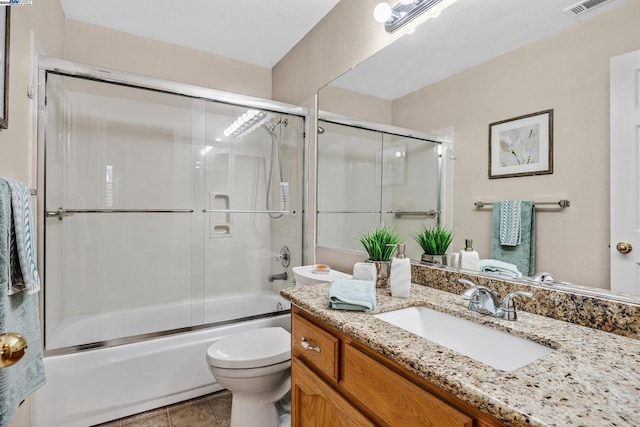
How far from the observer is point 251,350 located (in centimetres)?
166

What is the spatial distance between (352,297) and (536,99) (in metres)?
0.86

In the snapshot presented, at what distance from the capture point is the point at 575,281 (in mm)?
916

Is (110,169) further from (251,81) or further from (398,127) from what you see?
(398,127)

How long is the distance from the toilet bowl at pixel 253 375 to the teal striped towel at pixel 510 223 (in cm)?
116

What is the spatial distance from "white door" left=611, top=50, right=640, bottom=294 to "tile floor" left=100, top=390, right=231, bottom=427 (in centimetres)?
195

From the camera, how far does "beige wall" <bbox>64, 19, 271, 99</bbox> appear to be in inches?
86.0

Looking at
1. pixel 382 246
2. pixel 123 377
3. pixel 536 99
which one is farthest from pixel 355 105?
pixel 123 377

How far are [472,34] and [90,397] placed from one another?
2541 mm

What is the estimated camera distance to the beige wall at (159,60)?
2184 millimetres

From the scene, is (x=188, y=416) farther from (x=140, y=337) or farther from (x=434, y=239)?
(x=434, y=239)

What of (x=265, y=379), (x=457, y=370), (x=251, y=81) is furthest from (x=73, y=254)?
(x=457, y=370)

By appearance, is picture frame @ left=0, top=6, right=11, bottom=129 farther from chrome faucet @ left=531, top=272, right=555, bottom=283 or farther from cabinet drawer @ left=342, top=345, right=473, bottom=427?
chrome faucet @ left=531, top=272, right=555, bottom=283

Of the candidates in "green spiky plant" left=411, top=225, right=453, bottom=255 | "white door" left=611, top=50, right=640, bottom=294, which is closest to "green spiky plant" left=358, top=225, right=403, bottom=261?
"green spiky plant" left=411, top=225, right=453, bottom=255

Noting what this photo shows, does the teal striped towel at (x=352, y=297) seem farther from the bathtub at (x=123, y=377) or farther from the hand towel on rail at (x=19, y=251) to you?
the bathtub at (x=123, y=377)
